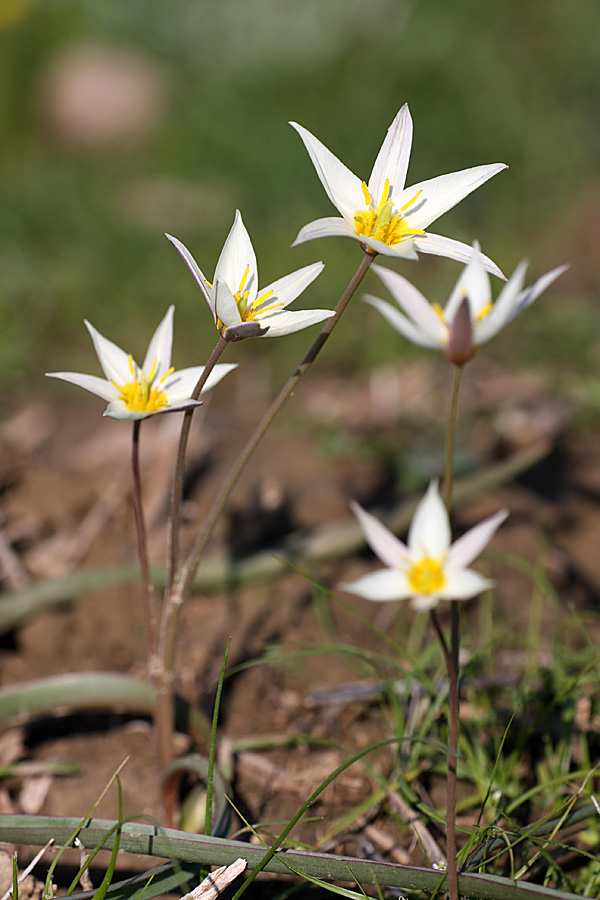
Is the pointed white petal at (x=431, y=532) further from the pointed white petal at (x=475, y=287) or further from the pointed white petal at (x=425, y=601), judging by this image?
the pointed white petal at (x=475, y=287)

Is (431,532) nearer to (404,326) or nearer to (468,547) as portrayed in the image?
(468,547)

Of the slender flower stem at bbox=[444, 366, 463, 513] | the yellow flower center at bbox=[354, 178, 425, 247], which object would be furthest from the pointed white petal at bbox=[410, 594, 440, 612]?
the yellow flower center at bbox=[354, 178, 425, 247]

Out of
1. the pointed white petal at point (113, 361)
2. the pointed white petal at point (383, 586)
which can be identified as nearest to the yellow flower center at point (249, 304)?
the pointed white petal at point (113, 361)

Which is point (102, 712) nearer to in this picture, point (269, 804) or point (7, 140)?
point (269, 804)

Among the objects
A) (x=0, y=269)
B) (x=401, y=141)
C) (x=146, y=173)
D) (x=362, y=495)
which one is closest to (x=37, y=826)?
(x=401, y=141)

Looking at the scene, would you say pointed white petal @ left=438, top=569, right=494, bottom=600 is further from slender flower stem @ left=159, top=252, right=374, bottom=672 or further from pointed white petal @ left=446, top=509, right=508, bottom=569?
slender flower stem @ left=159, top=252, right=374, bottom=672

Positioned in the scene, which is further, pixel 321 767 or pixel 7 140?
pixel 7 140
